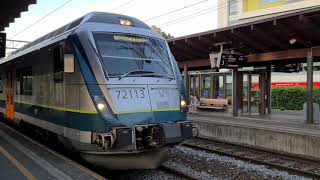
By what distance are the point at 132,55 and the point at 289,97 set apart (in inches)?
974

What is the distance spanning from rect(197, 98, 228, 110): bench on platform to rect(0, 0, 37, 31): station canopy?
10.4m

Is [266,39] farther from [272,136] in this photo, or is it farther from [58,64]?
[58,64]

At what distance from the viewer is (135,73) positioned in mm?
7820

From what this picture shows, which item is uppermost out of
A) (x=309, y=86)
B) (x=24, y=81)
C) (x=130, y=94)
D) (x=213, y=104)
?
(x=24, y=81)

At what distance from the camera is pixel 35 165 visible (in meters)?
7.24

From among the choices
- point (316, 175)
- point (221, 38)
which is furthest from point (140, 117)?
point (221, 38)

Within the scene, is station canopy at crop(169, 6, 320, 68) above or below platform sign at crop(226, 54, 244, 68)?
above

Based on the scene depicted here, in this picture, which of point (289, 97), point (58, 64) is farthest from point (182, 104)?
point (289, 97)

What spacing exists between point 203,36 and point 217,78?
15.7 feet

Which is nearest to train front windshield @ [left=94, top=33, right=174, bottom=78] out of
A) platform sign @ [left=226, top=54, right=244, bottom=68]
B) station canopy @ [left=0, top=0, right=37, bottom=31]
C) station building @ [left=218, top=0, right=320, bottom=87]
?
station canopy @ [left=0, top=0, right=37, bottom=31]

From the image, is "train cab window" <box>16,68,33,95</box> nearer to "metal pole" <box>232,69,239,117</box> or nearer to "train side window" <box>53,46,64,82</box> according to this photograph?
"train side window" <box>53,46,64,82</box>

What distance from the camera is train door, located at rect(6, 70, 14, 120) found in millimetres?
12973

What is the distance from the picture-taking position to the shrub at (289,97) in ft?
97.8

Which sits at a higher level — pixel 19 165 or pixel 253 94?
pixel 253 94
